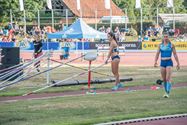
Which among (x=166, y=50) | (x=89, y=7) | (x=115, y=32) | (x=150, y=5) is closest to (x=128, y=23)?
(x=115, y=32)

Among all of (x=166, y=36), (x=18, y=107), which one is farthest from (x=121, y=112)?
(x=166, y=36)

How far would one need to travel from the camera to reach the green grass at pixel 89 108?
11.4m

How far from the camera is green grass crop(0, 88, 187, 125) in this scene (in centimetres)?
1139

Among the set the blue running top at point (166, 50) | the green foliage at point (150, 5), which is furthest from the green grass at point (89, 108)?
the green foliage at point (150, 5)

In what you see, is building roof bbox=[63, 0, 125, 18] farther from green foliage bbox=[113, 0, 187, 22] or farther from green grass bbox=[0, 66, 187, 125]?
green grass bbox=[0, 66, 187, 125]

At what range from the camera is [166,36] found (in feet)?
49.6

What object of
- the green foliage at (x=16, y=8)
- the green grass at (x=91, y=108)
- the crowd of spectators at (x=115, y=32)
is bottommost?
the green grass at (x=91, y=108)

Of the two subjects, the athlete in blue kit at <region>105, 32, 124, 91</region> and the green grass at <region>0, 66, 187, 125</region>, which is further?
the athlete in blue kit at <region>105, 32, 124, 91</region>

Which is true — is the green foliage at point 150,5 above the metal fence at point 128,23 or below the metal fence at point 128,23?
above

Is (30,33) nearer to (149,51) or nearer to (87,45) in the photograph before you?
(87,45)

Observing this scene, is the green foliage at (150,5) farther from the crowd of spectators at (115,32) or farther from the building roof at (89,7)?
the crowd of spectators at (115,32)

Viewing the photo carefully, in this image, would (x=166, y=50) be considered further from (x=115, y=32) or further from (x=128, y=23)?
(x=128, y=23)

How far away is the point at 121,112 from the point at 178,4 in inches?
2875

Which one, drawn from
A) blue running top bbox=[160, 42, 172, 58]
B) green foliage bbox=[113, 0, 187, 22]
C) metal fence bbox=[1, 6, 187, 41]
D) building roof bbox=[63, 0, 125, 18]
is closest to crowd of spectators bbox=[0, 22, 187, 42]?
metal fence bbox=[1, 6, 187, 41]
